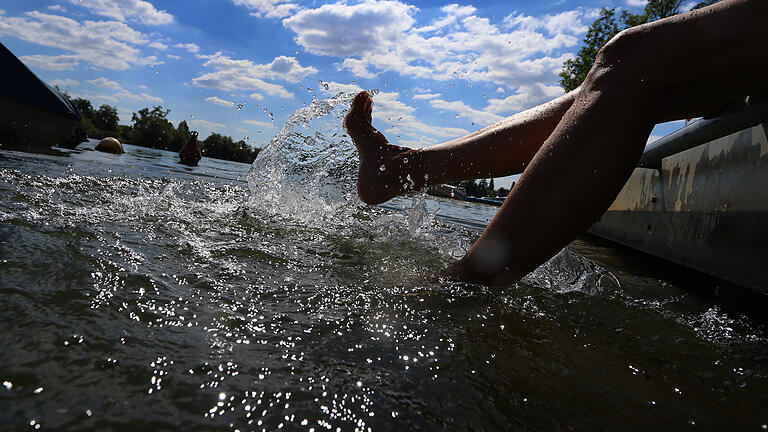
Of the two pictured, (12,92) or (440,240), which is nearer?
(440,240)

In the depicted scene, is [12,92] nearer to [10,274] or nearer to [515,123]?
[10,274]

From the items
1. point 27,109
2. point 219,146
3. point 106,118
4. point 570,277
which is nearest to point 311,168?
point 570,277

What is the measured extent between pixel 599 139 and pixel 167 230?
1618 mm

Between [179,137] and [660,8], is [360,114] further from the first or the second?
[179,137]

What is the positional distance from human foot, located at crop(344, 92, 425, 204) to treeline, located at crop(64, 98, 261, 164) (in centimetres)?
5684

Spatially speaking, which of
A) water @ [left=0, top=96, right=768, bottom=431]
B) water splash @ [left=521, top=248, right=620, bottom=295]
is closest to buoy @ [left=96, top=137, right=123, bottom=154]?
water @ [left=0, top=96, right=768, bottom=431]

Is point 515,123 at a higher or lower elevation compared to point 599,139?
higher

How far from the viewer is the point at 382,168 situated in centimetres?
215

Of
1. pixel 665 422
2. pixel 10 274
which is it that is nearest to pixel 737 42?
pixel 665 422

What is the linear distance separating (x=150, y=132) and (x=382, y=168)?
77233 mm

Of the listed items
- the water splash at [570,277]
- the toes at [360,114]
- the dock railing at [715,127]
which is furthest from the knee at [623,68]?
the toes at [360,114]

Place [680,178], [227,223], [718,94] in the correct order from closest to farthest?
[718,94] < [227,223] < [680,178]

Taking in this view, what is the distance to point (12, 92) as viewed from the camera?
5855 millimetres

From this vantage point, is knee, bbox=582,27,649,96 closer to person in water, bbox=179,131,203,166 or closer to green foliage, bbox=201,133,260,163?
person in water, bbox=179,131,203,166
